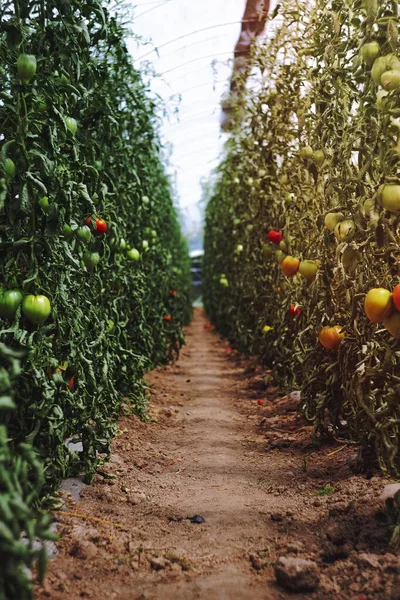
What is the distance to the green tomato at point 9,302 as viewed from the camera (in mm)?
2082

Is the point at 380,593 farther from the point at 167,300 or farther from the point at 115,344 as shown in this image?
the point at 167,300

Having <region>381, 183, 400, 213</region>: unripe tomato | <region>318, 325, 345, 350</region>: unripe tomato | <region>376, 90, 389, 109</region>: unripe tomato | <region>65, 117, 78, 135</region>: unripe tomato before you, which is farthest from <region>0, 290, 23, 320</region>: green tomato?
<region>318, 325, 345, 350</region>: unripe tomato

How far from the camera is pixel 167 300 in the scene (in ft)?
22.5

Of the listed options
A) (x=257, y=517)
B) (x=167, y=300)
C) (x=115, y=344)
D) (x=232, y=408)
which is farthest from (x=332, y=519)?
(x=167, y=300)

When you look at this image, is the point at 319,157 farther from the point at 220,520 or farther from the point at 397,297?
the point at 220,520

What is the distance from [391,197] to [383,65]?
479 mm

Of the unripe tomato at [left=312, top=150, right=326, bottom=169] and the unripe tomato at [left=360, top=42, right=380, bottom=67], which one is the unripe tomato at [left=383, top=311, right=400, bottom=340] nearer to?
the unripe tomato at [left=360, top=42, right=380, bottom=67]

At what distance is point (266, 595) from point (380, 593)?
0.34 metres

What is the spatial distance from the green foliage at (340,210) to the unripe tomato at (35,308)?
3.91 ft

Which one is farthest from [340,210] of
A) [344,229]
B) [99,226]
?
[99,226]

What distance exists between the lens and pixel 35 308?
212cm

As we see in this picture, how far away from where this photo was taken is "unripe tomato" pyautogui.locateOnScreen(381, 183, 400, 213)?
2131 millimetres

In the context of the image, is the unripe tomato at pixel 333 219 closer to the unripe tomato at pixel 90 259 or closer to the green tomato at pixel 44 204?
the unripe tomato at pixel 90 259

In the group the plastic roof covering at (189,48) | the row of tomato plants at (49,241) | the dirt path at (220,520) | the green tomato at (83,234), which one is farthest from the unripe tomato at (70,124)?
the plastic roof covering at (189,48)
